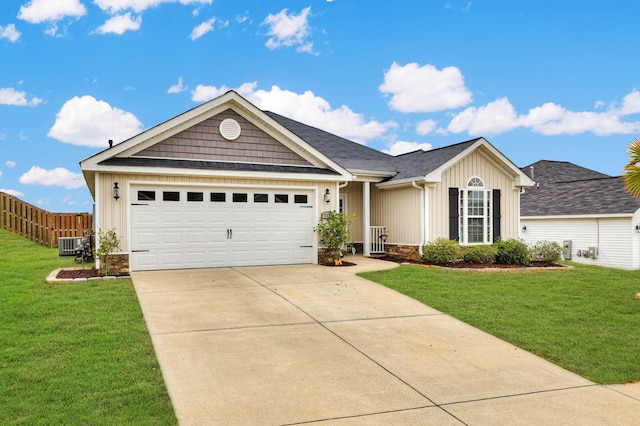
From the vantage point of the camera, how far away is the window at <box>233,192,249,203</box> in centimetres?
1351

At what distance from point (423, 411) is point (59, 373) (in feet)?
12.8

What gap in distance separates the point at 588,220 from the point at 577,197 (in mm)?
1899

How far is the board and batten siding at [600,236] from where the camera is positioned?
19.9 metres

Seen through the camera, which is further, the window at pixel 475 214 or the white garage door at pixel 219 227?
the window at pixel 475 214

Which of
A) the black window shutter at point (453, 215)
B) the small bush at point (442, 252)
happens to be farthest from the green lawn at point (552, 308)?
the black window shutter at point (453, 215)

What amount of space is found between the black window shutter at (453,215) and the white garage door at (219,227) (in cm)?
451

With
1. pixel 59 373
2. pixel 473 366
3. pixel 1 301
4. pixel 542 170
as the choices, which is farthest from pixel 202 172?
pixel 542 170

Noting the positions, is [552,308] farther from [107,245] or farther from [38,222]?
[38,222]

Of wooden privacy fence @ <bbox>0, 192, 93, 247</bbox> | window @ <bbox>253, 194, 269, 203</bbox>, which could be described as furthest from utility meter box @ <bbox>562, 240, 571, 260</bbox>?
wooden privacy fence @ <bbox>0, 192, 93, 247</bbox>

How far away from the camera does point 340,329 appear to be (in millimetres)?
7434

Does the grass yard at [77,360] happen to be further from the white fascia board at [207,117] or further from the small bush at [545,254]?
the small bush at [545,254]

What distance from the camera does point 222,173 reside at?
13.0 metres

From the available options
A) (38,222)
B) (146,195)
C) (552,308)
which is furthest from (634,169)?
(38,222)

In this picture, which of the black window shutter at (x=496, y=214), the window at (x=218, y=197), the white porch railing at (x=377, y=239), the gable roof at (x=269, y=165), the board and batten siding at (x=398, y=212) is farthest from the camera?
the white porch railing at (x=377, y=239)
